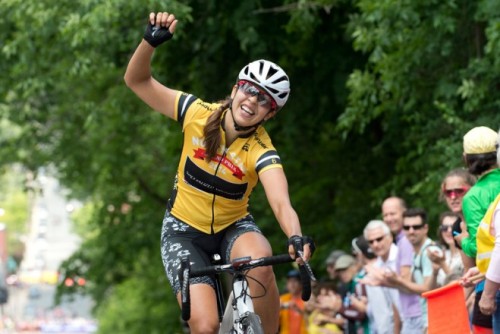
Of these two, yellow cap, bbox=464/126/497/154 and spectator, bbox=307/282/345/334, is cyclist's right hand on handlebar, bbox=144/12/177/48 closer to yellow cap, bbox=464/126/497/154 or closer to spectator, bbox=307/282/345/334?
yellow cap, bbox=464/126/497/154

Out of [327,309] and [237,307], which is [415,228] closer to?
[327,309]

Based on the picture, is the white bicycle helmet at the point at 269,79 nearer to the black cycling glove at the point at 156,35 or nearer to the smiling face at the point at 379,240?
the black cycling glove at the point at 156,35

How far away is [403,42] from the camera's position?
17250mm

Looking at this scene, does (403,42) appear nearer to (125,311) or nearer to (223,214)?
(223,214)

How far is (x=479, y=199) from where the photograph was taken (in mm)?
9508

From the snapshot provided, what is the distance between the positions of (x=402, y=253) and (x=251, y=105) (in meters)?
4.45

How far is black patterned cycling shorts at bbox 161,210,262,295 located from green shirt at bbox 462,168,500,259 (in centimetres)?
141

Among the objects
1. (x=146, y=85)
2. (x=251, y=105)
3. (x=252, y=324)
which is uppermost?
(x=146, y=85)

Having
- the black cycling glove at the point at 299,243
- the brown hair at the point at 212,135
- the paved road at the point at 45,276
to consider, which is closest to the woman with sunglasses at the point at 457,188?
the brown hair at the point at 212,135

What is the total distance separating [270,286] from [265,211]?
17.1 metres

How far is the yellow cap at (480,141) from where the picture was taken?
9.66 metres

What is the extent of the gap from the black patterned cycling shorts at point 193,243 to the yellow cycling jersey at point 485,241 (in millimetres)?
1536

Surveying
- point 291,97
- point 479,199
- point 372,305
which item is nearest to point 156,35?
point 479,199

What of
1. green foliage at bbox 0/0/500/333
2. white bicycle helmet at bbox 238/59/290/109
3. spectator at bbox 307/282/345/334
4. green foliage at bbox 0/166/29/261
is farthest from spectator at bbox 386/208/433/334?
green foliage at bbox 0/166/29/261
